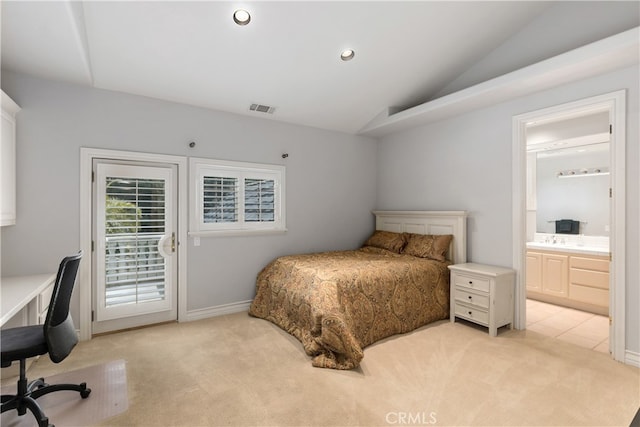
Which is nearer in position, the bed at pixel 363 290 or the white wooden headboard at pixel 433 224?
the bed at pixel 363 290

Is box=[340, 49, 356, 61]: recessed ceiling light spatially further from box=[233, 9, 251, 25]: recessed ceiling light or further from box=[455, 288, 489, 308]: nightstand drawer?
box=[455, 288, 489, 308]: nightstand drawer

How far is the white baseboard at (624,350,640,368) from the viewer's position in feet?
8.48

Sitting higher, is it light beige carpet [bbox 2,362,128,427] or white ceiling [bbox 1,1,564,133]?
white ceiling [bbox 1,1,564,133]

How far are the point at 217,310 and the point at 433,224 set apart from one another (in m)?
3.01

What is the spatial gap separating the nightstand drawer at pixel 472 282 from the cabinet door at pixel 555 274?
5.65ft

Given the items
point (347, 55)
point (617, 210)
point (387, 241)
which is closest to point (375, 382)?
point (387, 241)

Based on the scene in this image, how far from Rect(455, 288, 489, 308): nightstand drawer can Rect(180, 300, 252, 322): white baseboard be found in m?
2.56

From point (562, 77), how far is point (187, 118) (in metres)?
3.86

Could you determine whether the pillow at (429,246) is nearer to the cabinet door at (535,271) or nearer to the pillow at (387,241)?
the pillow at (387,241)

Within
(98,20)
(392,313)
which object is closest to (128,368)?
(392,313)

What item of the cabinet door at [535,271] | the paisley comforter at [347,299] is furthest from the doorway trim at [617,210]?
the cabinet door at [535,271]

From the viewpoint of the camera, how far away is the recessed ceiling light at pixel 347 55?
3.14m

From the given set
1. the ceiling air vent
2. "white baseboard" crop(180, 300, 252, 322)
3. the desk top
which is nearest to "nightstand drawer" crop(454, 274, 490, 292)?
"white baseboard" crop(180, 300, 252, 322)

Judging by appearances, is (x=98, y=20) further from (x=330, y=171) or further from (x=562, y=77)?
(x=562, y=77)
